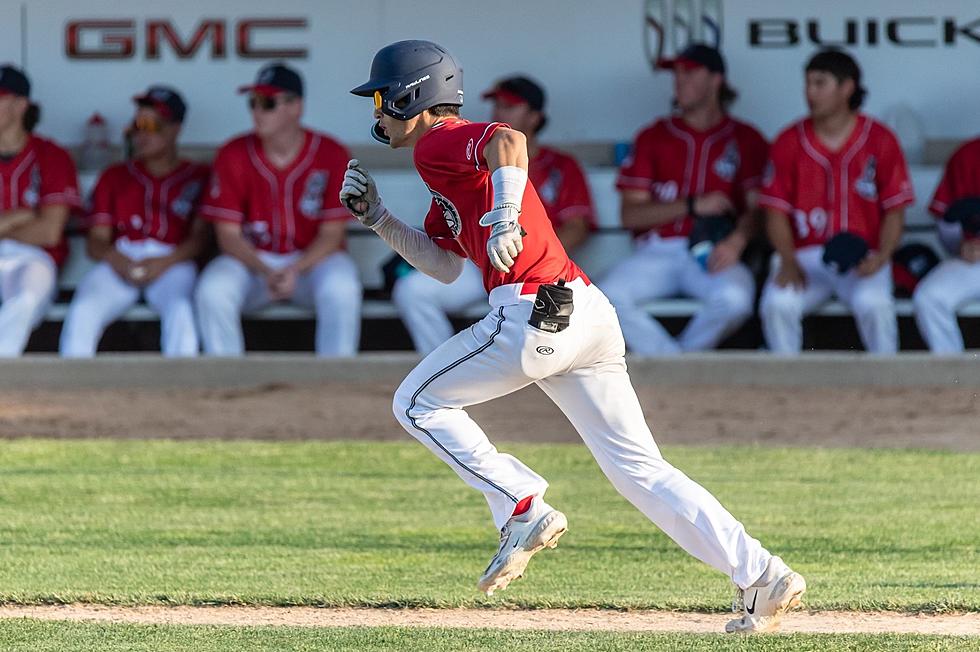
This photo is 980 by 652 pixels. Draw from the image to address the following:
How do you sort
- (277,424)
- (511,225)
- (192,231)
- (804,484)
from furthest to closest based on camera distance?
(192,231)
(277,424)
(804,484)
(511,225)

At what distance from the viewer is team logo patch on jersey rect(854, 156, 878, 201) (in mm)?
8680

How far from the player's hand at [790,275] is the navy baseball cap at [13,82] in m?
4.30

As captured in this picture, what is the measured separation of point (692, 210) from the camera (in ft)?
29.2

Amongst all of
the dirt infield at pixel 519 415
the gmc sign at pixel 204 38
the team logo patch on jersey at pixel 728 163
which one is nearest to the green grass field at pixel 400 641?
the dirt infield at pixel 519 415

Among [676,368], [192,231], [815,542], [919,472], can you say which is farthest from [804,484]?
[192,231]

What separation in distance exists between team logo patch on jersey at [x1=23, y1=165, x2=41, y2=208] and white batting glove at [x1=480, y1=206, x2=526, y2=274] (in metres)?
6.15

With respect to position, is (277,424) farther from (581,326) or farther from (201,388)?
(581,326)

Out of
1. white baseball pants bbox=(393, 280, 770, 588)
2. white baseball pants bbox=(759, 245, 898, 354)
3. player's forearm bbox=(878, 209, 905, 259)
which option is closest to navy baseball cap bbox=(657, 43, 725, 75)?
white baseball pants bbox=(759, 245, 898, 354)

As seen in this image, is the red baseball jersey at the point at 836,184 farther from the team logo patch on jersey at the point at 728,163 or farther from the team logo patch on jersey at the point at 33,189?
the team logo patch on jersey at the point at 33,189

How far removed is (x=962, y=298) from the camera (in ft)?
28.0

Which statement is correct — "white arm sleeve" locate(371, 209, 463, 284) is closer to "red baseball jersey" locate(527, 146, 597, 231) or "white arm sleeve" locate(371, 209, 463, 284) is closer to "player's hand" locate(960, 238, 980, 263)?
"red baseball jersey" locate(527, 146, 597, 231)

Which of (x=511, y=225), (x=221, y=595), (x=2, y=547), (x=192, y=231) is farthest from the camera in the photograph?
(x=192, y=231)

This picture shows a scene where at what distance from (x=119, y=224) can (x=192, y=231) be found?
1.40ft

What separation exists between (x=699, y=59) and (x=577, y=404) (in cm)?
546
